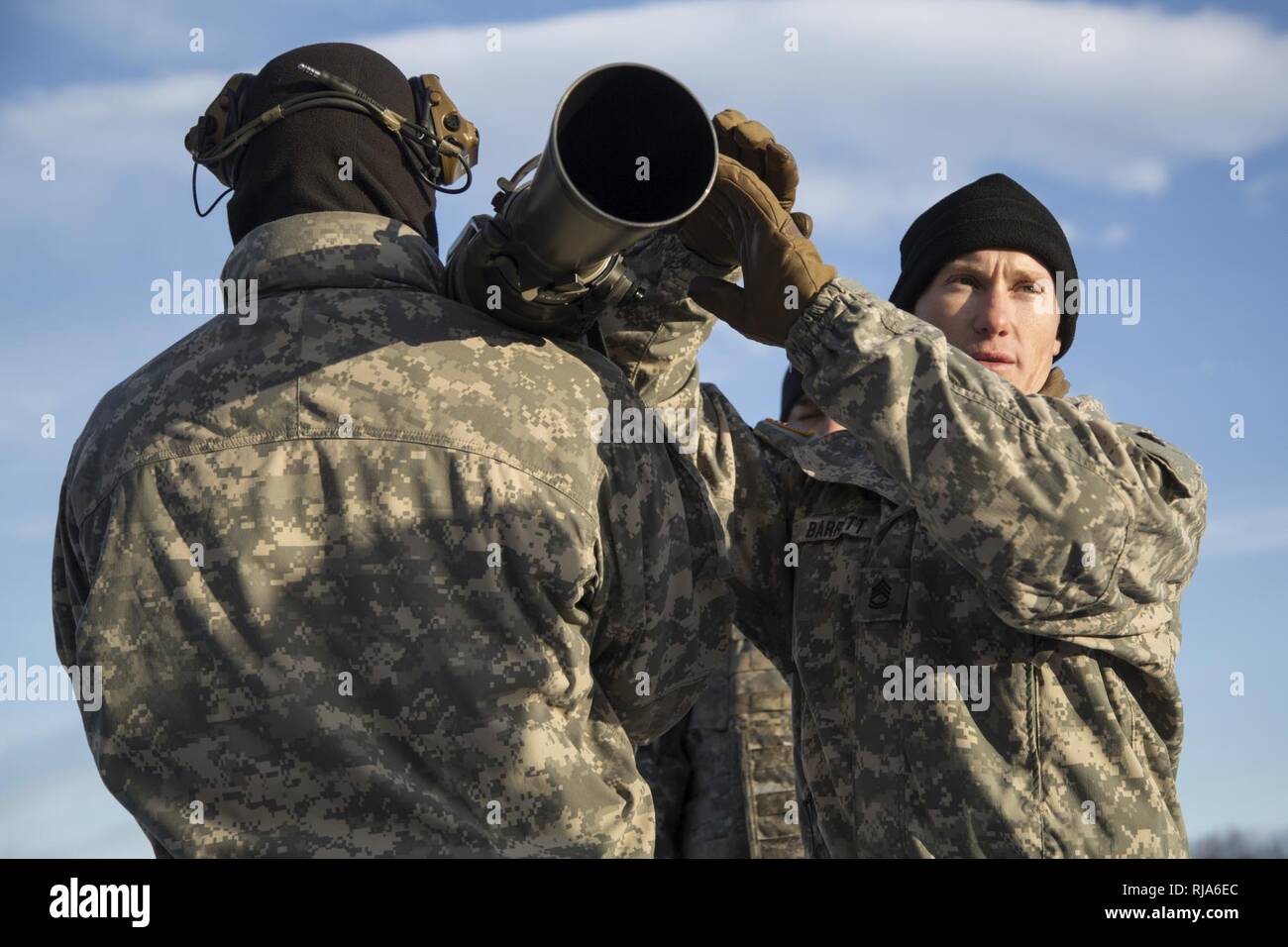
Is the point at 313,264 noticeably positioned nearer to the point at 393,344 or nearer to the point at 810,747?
the point at 393,344

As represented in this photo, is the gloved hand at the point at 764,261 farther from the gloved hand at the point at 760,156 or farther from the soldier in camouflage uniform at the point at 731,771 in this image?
the soldier in camouflage uniform at the point at 731,771

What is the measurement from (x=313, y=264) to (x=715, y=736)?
12.5 feet

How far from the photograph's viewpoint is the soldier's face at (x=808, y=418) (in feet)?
22.3

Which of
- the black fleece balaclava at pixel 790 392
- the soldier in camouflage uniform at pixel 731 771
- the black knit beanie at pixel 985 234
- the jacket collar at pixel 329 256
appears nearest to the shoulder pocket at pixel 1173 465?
the black knit beanie at pixel 985 234

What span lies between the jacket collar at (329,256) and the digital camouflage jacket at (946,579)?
2.22 feet

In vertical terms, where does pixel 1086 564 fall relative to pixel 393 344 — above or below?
below

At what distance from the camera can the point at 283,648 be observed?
293 cm

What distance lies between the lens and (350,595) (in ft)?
9.71

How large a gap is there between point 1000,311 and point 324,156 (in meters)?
1.88

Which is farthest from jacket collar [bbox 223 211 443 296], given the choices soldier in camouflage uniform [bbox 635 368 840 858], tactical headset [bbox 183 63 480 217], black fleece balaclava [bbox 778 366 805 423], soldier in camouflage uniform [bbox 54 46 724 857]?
black fleece balaclava [bbox 778 366 805 423]

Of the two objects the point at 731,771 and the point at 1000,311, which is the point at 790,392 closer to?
the point at 731,771

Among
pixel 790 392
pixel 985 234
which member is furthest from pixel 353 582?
pixel 790 392
